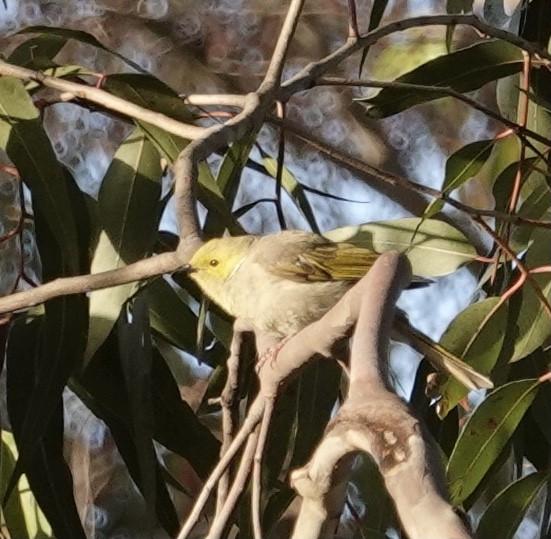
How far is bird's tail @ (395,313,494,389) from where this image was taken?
1.50 metres

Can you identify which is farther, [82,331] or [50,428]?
[50,428]

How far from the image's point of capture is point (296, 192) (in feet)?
6.54

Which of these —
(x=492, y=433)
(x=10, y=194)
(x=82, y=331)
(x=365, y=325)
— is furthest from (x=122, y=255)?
(x=10, y=194)

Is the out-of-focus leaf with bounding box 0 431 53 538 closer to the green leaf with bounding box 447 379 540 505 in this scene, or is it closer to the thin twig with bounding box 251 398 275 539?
the green leaf with bounding box 447 379 540 505

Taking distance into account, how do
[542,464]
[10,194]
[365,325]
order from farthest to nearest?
[10,194], [542,464], [365,325]

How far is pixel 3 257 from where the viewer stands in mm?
3463

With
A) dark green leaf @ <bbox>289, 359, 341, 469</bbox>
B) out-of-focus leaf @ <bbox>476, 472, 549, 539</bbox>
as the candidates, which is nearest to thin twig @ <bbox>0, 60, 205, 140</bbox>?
dark green leaf @ <bbox>289, 359, 341, 469</bbox>

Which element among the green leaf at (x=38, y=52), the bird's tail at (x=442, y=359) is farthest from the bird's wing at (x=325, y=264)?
the green leaf at (x=38, y=52)

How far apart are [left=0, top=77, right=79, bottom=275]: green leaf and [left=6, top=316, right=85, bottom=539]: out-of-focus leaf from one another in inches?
3.4

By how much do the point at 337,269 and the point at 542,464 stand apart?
23.1 inches

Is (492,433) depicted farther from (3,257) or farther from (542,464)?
(3,257)

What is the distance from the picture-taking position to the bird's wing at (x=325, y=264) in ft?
5.42

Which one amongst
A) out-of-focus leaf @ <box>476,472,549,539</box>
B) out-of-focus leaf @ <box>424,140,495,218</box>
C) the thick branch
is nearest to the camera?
the thick branch

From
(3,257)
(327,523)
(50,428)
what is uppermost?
(327,523)
